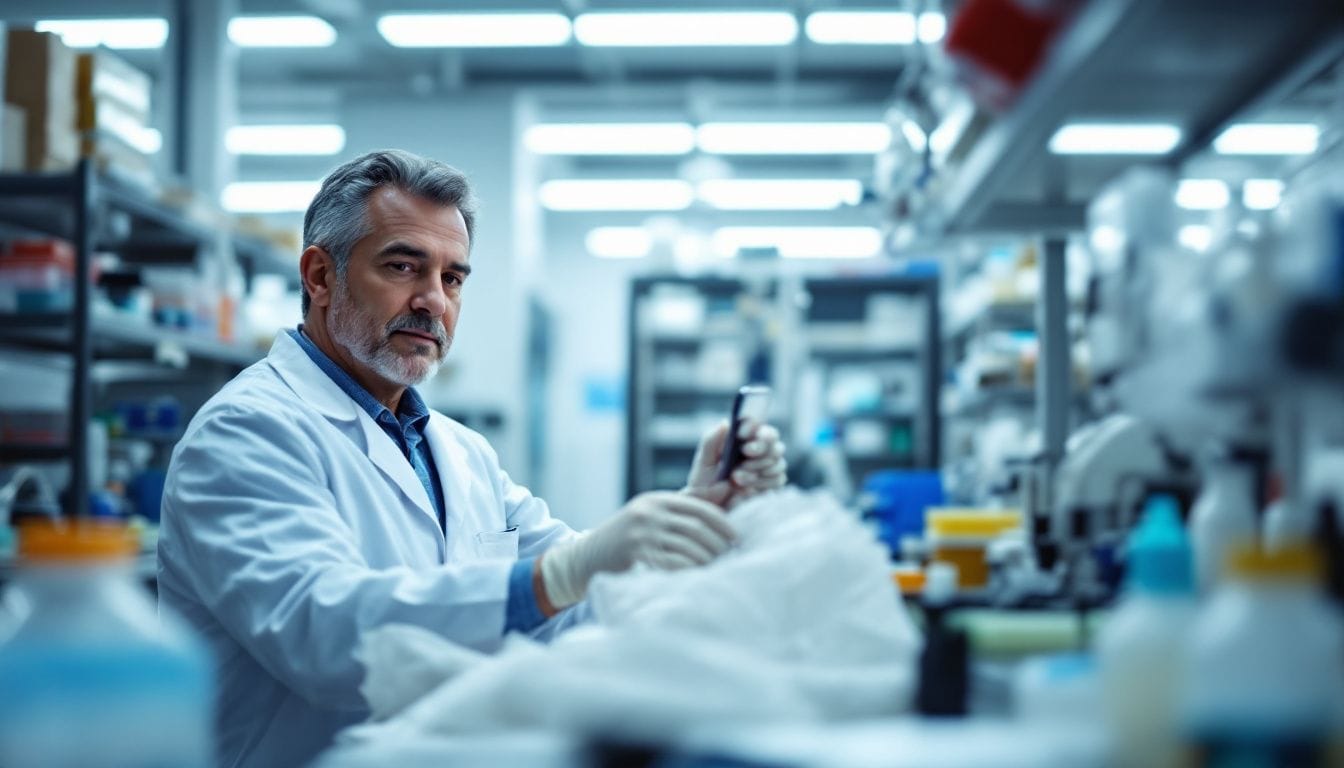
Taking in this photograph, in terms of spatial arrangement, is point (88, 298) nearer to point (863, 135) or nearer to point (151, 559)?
point (151, 559)

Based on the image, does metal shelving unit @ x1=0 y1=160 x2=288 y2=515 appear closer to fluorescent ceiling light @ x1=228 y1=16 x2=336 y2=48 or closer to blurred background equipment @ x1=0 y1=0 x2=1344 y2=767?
blurred background equipment @ x1=0 y1=0 x2=1344 y2=767

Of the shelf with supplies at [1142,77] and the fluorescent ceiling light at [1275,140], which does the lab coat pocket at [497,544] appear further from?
the fluorescent ceiling light at [1275,140]

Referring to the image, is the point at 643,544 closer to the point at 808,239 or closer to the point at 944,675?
the point at 944,675

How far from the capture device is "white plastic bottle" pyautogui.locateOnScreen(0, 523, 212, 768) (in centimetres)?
73

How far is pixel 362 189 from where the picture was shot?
222 centimetres

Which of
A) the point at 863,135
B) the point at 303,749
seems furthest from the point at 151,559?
the point at 863,135

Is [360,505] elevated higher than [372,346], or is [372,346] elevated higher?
[372,346]

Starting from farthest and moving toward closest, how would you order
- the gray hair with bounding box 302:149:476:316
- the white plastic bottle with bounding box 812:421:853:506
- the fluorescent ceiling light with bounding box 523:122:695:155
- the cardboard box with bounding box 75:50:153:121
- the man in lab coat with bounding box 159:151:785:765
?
the fluorescent ceiling light with bounding box 523:122:695:155 < the white plastic bottle with bounding box 812:421:853:506 < the cardboard box with bounding box 75:50:153:121 < the gray hair with bounding box 302:149:476:316 < the man in lab coat with bounding box 159:151:785:765

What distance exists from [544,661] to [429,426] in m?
1.34

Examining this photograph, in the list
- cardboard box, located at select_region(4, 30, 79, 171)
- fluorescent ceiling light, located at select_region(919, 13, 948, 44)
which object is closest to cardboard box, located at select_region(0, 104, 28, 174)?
cardboard box, located at select_region(4, 30, 79, 171)

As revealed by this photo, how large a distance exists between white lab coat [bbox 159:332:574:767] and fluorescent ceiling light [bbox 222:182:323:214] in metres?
8.62

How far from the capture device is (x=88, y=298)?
3.80m

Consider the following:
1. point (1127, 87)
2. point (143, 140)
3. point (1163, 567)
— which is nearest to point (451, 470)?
point (1127, 87)

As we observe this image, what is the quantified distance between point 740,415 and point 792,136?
7326mm
